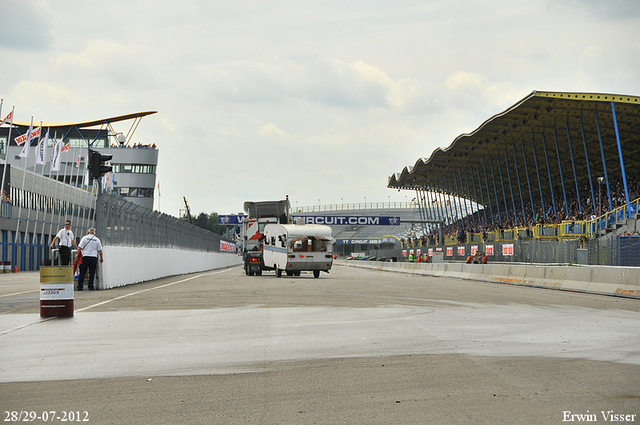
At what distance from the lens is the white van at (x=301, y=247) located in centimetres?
3366

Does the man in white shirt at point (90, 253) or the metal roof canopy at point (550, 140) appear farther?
the metal roof canopy at point (550, 140)

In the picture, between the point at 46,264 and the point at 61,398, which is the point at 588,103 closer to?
the point at 46,264

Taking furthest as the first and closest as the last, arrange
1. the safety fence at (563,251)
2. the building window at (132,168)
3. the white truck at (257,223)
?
the building window at (132,168) → the white truck at (257,223) → the safety fence at (563,251)

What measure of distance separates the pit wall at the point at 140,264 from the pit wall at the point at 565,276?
47.7 ft

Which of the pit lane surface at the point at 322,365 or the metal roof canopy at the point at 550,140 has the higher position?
the metal roof canopy at the point at 550,140

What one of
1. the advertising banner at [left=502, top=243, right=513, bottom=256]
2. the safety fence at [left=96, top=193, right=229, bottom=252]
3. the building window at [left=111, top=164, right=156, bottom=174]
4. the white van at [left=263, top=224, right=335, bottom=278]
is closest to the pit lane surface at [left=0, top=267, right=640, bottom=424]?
the safety fence at [left=96, top=193, right=229, bottom=252]

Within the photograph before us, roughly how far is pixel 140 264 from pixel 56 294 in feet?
52.3

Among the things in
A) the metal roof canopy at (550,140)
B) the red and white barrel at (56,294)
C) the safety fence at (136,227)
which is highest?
the metal roof canopy at (550,140)

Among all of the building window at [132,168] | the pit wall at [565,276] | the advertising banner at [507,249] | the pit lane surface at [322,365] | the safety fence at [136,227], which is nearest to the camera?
the pit lane surface at [322,365]

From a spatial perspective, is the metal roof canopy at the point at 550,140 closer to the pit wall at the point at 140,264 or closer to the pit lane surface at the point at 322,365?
the pit wall at the point at 140,264

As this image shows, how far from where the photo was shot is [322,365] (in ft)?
26.5

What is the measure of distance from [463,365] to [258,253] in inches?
1180

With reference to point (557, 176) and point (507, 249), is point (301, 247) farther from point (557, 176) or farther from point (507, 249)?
point (557, 176)

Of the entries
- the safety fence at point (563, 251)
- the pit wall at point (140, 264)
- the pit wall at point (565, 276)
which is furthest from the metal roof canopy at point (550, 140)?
the pit wall at point (140, 264)
